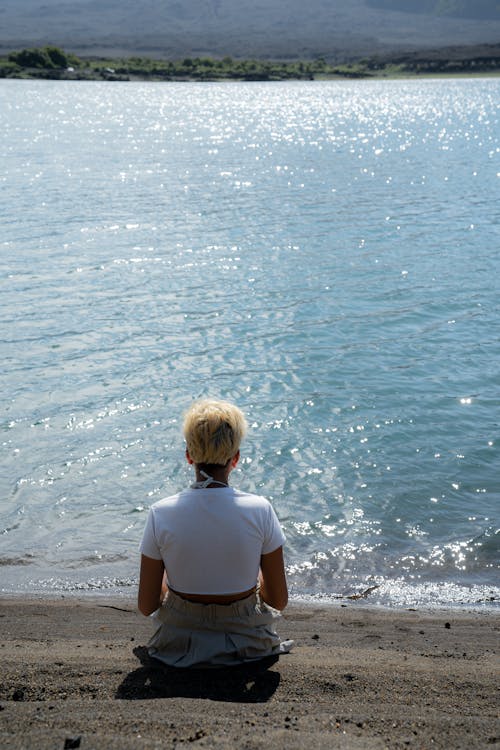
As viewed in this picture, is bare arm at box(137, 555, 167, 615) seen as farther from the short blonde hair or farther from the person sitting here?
the short blonde hair

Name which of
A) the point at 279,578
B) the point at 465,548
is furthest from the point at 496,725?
the point at 465,548

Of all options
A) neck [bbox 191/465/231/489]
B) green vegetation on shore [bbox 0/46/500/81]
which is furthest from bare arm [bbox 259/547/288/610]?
green vegetation on shore [bbox 0/46/500/81]

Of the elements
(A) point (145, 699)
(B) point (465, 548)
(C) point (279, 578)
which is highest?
(C) point (279, 578)

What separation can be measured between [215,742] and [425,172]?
38971 mm

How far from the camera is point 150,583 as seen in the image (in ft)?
17.0

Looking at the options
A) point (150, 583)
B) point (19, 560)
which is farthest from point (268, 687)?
point (19, 560)

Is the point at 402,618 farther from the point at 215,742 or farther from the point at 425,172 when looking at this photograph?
the point at 425,172

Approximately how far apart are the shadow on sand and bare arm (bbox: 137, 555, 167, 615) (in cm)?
36

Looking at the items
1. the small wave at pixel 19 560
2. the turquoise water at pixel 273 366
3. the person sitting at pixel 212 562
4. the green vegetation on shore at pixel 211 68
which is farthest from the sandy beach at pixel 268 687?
the green vegetation on shore at pixel 211 68

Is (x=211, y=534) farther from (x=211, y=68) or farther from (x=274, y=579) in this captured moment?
(x=211, y=68)

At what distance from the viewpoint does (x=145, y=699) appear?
15.6 ft

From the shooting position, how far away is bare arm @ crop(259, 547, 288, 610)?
16.9 feet

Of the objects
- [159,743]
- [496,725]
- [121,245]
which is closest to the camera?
[159,743]

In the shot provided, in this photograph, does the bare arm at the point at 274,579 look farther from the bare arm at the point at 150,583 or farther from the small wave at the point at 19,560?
the small wave at the point at 19,560
